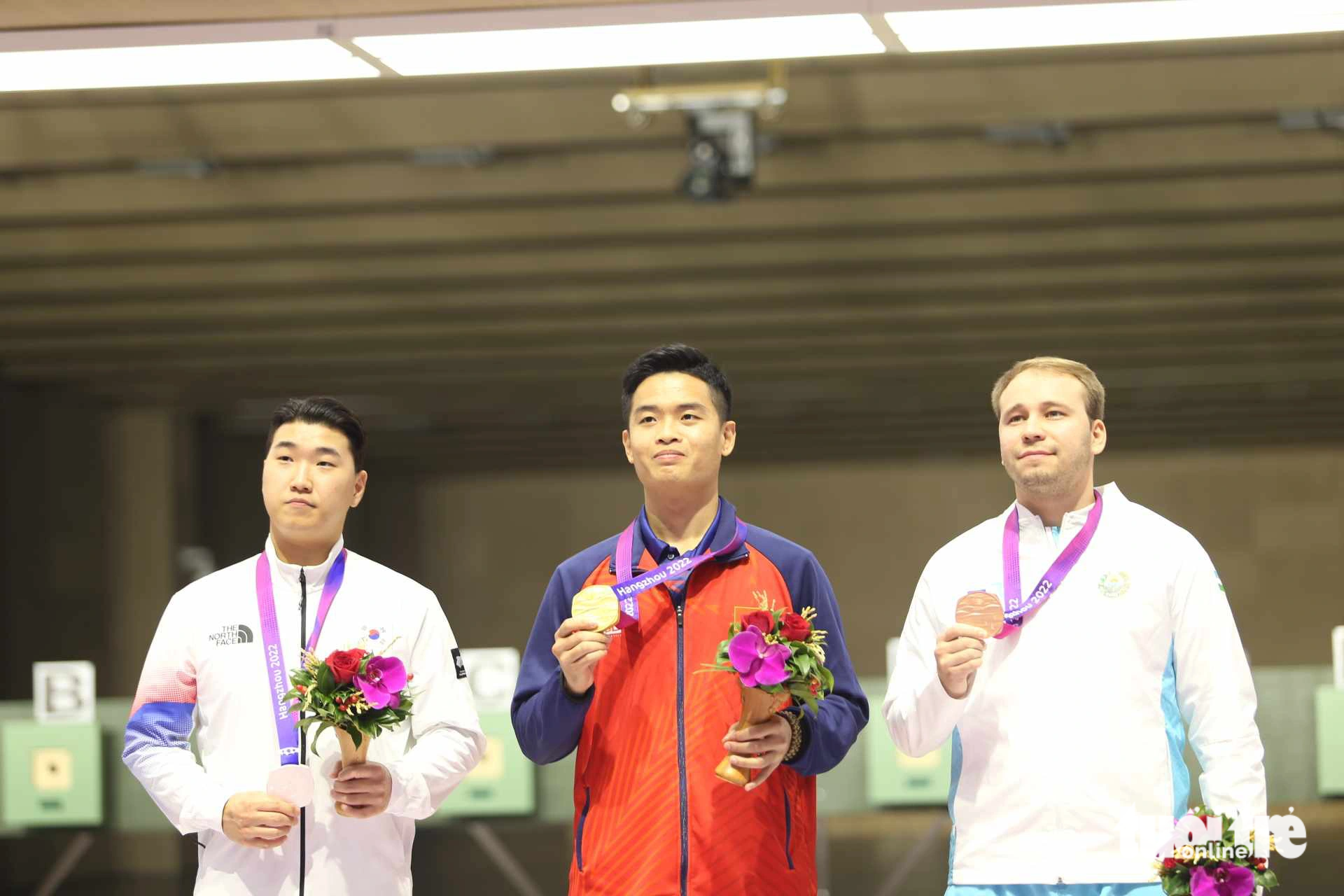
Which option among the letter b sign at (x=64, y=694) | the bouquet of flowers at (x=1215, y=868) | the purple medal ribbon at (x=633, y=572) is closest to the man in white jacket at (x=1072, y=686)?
the bouquet of flowers at (x=1215, y=868)

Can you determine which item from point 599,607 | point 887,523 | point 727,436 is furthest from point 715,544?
point 887,523

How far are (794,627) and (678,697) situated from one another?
1.19 feet

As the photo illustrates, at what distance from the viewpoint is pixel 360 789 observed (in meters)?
2.84

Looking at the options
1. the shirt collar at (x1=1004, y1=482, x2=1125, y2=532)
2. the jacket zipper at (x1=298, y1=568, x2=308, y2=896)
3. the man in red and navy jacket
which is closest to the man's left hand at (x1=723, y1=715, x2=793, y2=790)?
the man in red and navy jacket

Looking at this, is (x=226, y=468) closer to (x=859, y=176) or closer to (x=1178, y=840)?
(x=859, y=176)

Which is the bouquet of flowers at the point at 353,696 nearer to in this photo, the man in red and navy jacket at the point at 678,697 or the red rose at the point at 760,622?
the man in red and navy jacket at the point at 678,697

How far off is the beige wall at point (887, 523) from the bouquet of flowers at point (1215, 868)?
49.6ft

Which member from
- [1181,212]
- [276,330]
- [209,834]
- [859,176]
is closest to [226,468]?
[276,330]

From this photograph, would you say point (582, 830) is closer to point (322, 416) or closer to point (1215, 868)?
point (322, 416)

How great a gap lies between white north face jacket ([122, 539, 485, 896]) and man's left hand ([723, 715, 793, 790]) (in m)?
0.70

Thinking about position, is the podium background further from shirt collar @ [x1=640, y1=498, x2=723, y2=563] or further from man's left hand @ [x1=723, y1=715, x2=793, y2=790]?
man's left hand @ [x1=723, y1=715, x2=793, y2=790]

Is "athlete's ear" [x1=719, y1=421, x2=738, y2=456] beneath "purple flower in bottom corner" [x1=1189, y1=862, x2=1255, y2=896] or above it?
above

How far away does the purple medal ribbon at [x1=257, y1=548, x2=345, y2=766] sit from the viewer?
298 cm

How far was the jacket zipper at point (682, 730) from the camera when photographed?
2.82 m
